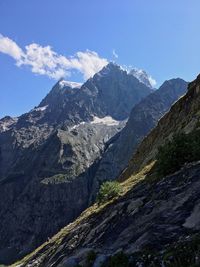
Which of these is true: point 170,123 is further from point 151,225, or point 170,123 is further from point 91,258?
point 91,258

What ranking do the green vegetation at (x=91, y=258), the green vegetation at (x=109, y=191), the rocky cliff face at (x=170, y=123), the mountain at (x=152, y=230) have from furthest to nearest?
the rocky cliff face at (x=170, y=123), the green vegetation at (x=109, y=191), the green vegetation at (x=91, y=258), the mountain at (x=152, y=230)

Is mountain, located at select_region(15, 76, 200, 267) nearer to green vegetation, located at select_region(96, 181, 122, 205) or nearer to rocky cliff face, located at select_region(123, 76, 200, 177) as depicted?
green vegetation, located at select_region(96, 181, 122, 205)

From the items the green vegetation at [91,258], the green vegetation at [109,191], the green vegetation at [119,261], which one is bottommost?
the green vegetation at [119,261]

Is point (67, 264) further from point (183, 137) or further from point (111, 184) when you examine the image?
point (111, 184)

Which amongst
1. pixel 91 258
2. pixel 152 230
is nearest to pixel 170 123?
pixel 91 258

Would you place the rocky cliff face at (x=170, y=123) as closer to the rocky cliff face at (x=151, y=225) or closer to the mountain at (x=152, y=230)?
the mountain at (x=152, y=230)

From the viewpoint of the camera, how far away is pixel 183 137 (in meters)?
23.8

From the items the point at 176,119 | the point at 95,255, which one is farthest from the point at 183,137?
the point at 176,119

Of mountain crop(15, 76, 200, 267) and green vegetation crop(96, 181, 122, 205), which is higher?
green vegetation crop(96, 181, 122, 205)

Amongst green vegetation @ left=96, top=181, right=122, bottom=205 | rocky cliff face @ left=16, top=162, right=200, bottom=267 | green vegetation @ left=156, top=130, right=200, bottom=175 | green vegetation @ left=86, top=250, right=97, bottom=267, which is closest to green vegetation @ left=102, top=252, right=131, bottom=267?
rocky cliff face @ left=16, top=162, right=200, bottom=267

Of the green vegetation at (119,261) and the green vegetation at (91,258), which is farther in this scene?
the green vegetation at (91,258)

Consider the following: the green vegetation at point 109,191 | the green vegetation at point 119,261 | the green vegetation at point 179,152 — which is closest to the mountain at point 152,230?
the green vegetation at point 119,261

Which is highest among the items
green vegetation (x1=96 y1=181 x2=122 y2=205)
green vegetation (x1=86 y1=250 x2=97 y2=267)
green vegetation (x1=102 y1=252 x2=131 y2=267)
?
green vegetation (x1=96 y1=181 x2=122 y2=205)

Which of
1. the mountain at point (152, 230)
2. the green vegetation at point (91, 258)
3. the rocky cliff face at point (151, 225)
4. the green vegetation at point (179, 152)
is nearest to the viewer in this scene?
the mountain at point (152, 230)
